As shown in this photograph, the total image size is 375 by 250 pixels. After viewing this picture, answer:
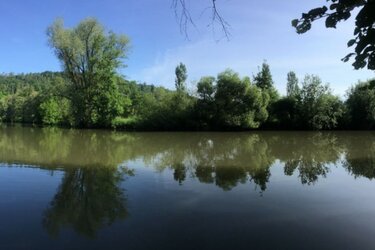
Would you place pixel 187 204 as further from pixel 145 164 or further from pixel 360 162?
pixel 360 162

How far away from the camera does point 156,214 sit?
22.6 feet

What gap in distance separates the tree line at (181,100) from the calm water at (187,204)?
2021cm

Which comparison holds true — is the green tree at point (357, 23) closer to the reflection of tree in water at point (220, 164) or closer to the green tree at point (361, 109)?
the reflection of tree in water at point (220, 164)

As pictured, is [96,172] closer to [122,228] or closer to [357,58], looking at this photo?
[122,228]

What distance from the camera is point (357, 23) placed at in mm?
2762

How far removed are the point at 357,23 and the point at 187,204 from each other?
5.56 m

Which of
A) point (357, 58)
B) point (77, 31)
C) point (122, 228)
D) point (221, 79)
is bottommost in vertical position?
point (122, 228)

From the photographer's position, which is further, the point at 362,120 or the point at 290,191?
the point at 362,120

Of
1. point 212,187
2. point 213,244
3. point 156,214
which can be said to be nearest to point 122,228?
point 156,214

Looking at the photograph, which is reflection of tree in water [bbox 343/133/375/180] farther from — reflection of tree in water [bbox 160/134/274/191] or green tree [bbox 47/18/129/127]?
green tree [bbox 47/18/129/127]

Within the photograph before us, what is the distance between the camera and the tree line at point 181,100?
1344 inches

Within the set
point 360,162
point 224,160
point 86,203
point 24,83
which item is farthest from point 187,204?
point 24,83

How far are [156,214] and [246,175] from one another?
4.72 meters

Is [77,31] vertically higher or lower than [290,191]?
higher
